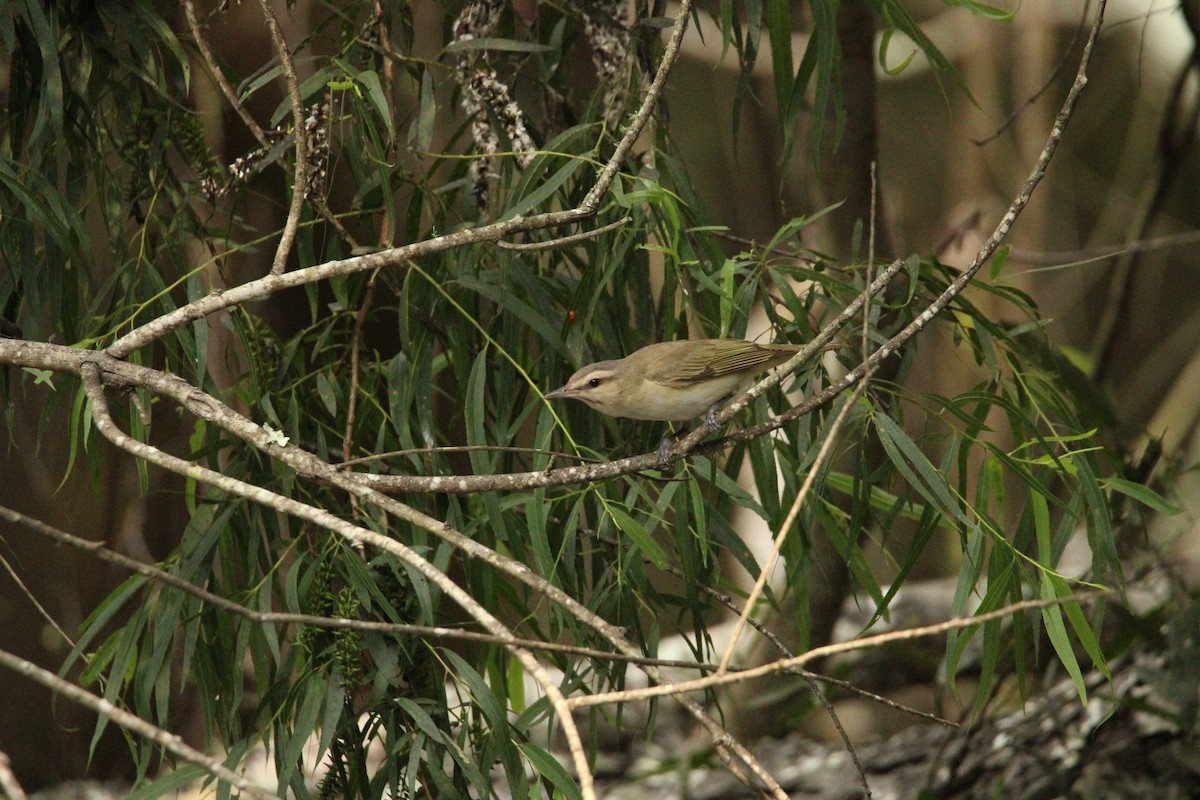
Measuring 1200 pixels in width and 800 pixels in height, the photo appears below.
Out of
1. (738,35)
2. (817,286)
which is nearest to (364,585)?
(817,286)

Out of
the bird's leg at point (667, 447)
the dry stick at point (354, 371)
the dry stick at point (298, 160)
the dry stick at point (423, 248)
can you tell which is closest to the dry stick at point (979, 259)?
the bird's leg at point (667, 447)

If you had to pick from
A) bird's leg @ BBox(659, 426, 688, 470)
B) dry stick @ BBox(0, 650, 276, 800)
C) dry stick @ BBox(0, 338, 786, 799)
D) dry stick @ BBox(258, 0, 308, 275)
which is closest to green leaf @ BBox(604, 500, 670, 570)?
bird's leg @ BBox(659, 426, 688, 470)

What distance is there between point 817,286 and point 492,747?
1.06 metres

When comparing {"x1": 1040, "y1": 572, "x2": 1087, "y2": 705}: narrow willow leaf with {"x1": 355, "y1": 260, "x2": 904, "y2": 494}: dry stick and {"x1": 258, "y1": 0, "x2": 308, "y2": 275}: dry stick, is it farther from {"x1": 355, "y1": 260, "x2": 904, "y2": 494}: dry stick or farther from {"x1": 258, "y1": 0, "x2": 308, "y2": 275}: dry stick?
{"x1": 258, "y1": 0, "x2": 308, "y2": 275}: dry stick

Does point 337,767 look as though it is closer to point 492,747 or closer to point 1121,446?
point 492,747

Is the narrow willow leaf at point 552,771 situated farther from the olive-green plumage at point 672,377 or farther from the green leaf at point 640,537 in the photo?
the olive-green plumage at point 672,377

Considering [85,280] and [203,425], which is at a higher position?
[85,280]

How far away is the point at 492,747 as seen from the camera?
1.93 metres

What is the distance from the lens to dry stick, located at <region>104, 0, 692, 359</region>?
4.67 ft

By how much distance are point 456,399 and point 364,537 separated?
1054 millimetres

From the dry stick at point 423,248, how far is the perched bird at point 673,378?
506mm

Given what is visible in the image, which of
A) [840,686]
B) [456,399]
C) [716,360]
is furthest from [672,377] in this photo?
[840,686]

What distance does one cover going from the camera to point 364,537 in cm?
119

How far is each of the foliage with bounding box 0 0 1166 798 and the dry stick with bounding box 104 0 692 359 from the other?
37 centimetres
